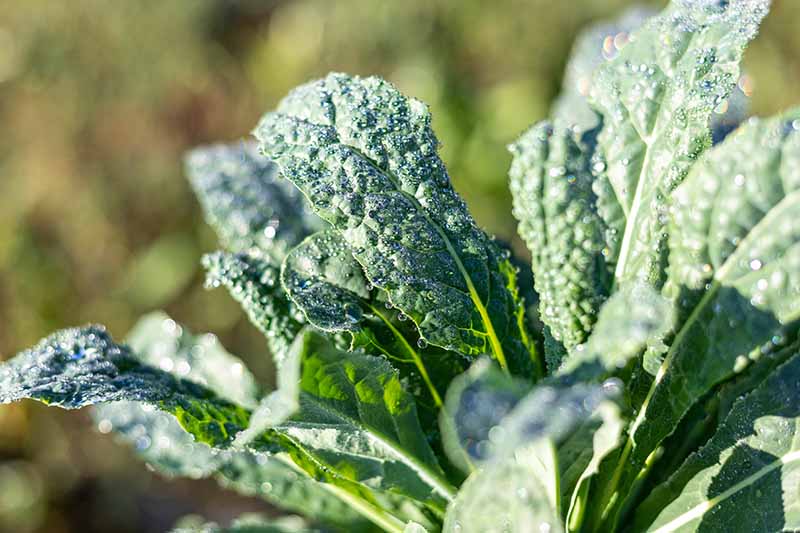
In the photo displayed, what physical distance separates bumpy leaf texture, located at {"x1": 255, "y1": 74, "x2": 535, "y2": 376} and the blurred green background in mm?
2317

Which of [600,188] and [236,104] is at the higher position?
[236,104]

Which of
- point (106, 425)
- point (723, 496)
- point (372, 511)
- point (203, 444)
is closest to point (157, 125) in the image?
point (106, 425)

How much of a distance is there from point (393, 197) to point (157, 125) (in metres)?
2.99

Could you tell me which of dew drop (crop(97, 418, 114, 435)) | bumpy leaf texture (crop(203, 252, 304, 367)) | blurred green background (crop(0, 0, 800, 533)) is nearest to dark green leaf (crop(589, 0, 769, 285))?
bumpy leaf texture (crop(203, 252, 304, 367))

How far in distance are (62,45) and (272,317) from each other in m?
3.29

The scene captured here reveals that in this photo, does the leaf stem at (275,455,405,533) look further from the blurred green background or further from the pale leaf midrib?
the blurred green background

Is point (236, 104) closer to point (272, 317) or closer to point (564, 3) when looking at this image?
point (564, 3)

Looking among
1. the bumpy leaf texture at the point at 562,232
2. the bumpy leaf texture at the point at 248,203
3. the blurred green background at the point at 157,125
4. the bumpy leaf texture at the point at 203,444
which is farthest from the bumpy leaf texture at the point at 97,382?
the blurred green background at the point at 157,125

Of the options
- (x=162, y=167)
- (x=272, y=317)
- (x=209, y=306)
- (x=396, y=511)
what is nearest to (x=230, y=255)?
(x=272, y=317)

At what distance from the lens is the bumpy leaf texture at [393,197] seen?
72 centimetres

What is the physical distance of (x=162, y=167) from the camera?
3312 mm

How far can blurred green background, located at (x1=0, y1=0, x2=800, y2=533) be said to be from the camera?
2.86 m

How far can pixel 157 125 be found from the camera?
Answer: 3.51 metres

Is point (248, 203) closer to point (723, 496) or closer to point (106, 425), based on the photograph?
point (106, 425)
